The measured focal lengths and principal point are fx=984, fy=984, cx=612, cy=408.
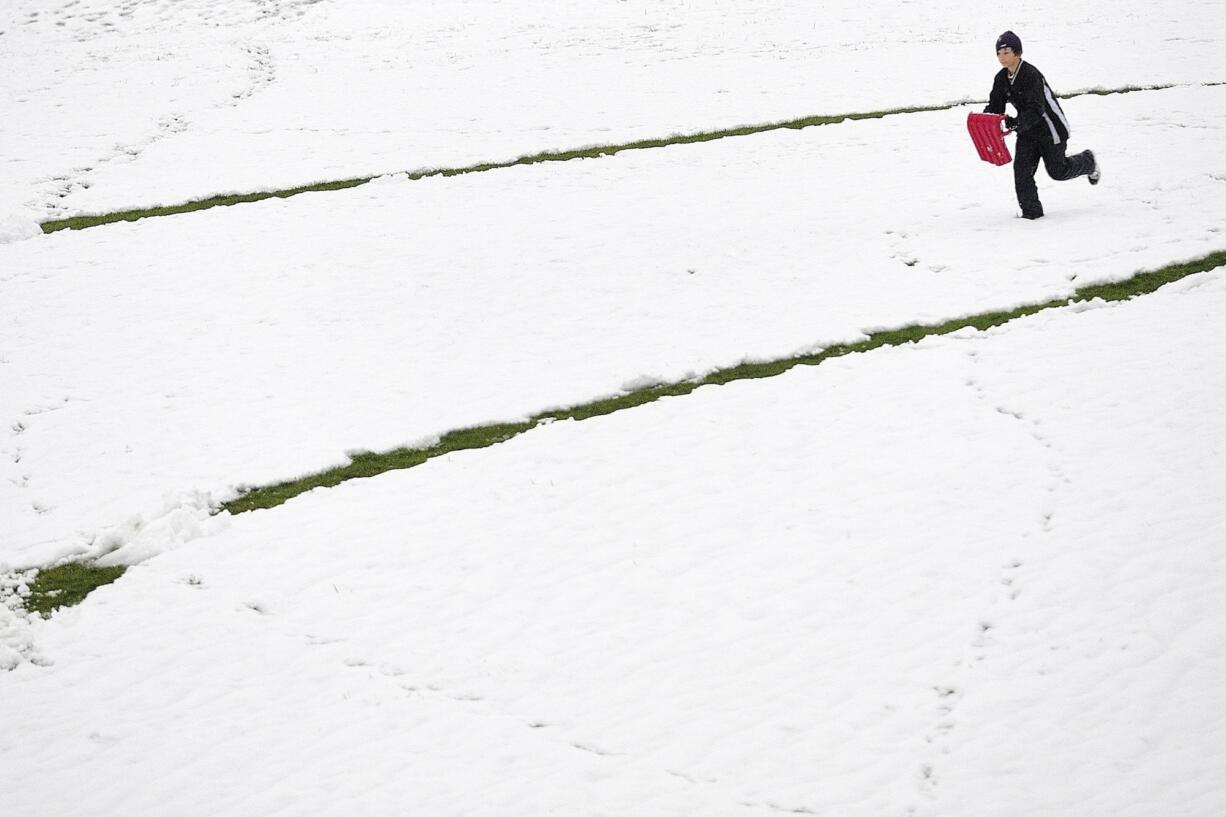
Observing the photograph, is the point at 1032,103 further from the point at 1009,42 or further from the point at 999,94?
the point at 1009,42

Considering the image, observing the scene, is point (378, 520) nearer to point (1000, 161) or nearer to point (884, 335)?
point (884, 335)

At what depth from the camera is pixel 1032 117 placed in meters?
13.6

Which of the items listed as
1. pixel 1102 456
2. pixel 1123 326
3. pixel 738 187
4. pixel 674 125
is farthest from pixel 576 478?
pixel 674 125

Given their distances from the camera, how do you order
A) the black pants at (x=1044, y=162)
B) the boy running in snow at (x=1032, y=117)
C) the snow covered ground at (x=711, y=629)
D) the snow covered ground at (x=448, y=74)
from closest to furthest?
1. the snow covered ground at (x=711, y=629)
2. the boy running in snow at (x=1032, y=117)
3. the black pants at (x=1044, y=162)
4. the snow covered ground at (x=448, y=74)

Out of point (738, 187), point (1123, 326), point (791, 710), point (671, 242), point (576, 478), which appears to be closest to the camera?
point (791, 710)

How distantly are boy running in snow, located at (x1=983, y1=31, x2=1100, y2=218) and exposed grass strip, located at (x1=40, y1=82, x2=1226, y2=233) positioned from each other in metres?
7.78

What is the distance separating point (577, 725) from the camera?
680 centimetres

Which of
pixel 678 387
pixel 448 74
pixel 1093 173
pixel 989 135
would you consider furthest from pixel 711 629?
pixel 448 74

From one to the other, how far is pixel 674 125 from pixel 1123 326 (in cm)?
1261

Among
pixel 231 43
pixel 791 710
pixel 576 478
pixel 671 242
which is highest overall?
pixel 231 43

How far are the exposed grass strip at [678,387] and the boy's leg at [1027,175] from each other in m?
2.42

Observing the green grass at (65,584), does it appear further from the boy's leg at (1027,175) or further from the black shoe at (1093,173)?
the black shoe at (1093,173)

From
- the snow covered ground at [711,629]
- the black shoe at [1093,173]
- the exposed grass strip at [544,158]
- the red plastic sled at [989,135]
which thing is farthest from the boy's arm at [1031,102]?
the exposed grass strip at [544,158]

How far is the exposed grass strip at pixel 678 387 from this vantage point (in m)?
9.94
